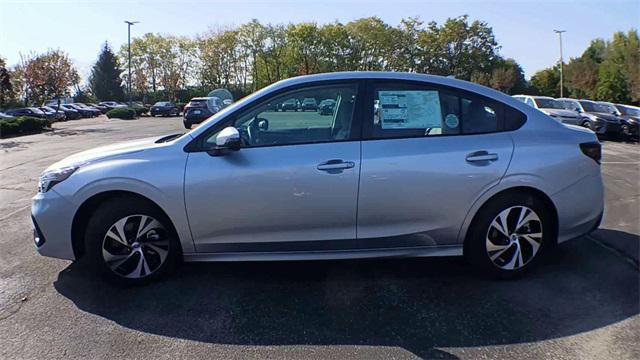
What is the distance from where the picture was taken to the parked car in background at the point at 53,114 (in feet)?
119

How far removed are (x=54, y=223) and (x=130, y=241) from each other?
62 cm

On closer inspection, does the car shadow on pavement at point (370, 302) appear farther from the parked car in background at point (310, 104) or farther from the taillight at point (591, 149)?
the parked car in background at point (310, 104)

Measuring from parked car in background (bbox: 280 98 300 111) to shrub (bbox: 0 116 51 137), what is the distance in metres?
A: 23.8

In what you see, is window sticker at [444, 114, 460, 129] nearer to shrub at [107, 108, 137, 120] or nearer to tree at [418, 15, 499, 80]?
shrub at [107, 108, 137, 120]

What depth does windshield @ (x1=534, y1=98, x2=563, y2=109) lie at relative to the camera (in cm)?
1969

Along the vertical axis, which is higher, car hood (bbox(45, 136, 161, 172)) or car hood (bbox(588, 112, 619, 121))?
car hood (bbox(588, 112, 619, 121))

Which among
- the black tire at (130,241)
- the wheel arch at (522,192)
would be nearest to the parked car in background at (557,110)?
the wheel arch at (522,192)

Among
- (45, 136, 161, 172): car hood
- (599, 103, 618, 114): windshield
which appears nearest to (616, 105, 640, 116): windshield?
(599, 103, 618, 114): windshield

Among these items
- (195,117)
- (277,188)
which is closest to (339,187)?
(277,188)

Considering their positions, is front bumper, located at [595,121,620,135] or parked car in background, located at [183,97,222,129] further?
parked car in background, located at [183,97,222,129]

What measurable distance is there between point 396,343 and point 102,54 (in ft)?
234

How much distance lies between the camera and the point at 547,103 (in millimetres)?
19812

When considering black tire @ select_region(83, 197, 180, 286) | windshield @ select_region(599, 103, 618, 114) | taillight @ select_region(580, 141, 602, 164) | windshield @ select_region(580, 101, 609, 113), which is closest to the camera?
black tire @ select_region(83, 197, 180, 286)

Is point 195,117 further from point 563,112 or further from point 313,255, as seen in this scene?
point 313,255
